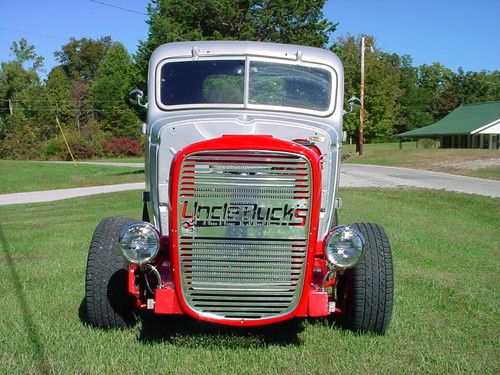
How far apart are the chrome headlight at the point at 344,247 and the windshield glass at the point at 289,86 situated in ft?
5.40

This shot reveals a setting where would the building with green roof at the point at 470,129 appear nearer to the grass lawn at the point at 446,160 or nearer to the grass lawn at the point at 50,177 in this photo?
the grass lawn at the point at 446,160

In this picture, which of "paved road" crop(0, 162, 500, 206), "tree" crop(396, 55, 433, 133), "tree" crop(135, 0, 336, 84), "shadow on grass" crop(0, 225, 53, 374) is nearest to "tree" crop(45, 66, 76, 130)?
"tree" crop(396, 55, 433, 133)

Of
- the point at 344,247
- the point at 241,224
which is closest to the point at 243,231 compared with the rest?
A: the point at 241,224

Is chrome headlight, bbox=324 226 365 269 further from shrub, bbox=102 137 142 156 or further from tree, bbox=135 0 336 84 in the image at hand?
shrub, bbox=102 137 142 156

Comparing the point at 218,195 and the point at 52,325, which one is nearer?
the point at 218,195

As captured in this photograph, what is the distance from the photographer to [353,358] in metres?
4.64

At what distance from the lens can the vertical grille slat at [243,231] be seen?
4395 millimetres

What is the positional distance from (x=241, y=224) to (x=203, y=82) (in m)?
2.01

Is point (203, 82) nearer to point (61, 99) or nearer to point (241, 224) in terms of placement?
point (241, 224)

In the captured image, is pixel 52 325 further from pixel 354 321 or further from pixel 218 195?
pixel 354 321

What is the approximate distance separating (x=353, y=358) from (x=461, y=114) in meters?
53.9

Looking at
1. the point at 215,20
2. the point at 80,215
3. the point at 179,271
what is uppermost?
the point at 215,20

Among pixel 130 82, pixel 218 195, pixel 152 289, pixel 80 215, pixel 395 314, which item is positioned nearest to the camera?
pixel 218 195

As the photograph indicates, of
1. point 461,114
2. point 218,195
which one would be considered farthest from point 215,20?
point 461,114
